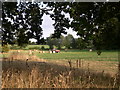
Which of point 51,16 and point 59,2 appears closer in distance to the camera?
point 59,2

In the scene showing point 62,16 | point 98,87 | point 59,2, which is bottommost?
point 98,87

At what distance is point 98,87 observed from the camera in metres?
4.99

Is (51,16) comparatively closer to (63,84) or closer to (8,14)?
(8,14)

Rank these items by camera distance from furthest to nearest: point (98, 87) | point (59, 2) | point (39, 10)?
1. point (39, 10)
2. point (59, 2)
3. point (98, 87)

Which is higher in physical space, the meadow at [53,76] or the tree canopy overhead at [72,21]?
the tree canopy overhead at [72,21]

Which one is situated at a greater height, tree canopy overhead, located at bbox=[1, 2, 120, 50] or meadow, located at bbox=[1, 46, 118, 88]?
tree canopy overhead, located at bbox=[1, 2, 120, 50]

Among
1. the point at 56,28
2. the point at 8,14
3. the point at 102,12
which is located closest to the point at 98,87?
the point at 102,12

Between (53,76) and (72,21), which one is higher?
(72,21)

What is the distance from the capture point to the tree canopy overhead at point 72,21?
206 inches

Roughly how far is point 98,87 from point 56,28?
314cm

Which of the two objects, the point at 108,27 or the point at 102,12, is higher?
the point at 102,12

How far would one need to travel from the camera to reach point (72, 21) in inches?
260

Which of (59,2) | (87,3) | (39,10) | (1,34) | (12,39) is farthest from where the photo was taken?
(12,39)

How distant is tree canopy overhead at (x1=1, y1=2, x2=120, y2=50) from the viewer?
206 inches
